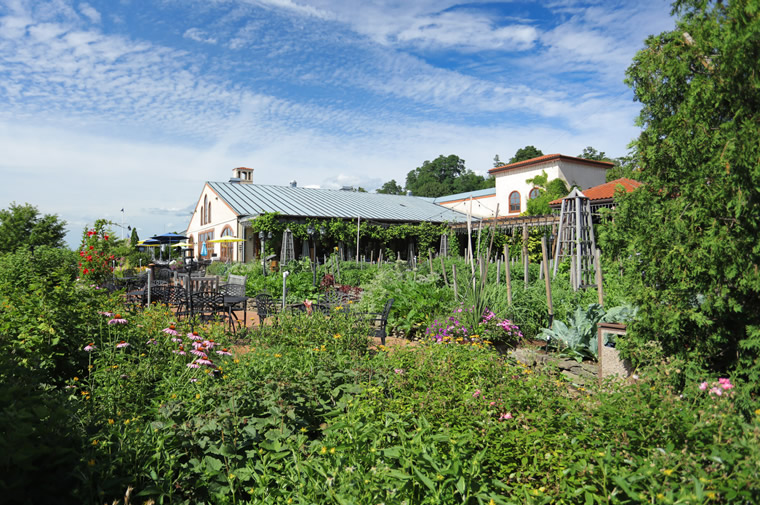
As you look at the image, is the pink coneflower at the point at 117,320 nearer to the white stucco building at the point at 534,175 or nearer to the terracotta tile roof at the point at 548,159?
the white stucco building at the point at 534,175

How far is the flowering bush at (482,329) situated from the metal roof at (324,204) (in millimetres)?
17177

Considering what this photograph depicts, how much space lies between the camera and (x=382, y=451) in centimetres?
215

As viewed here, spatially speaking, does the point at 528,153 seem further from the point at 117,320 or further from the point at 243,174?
the point at 117,320

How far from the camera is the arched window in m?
30.1

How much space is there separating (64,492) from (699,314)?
12.4ft

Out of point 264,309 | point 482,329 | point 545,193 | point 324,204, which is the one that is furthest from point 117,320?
point 545,193

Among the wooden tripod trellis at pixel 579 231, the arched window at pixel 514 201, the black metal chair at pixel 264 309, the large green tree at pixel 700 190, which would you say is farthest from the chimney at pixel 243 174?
the large green tree at pixel 700 190

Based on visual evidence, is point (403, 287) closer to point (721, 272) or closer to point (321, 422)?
point (321, 422)

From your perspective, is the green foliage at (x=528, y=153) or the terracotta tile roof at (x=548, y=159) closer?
the terracotta tile roof at (x=548, y=159)

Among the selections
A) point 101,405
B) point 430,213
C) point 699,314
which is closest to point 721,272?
point 699,314

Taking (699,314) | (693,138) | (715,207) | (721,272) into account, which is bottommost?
(699,314)

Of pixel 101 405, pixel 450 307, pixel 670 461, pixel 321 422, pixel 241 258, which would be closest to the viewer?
pixel 670 461

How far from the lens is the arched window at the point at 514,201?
30144mm

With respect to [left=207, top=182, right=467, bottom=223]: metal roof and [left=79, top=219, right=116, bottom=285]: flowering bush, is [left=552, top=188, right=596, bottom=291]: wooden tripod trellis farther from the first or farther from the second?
[left=207, top=182, right=467, bottom=223]: metal roof
